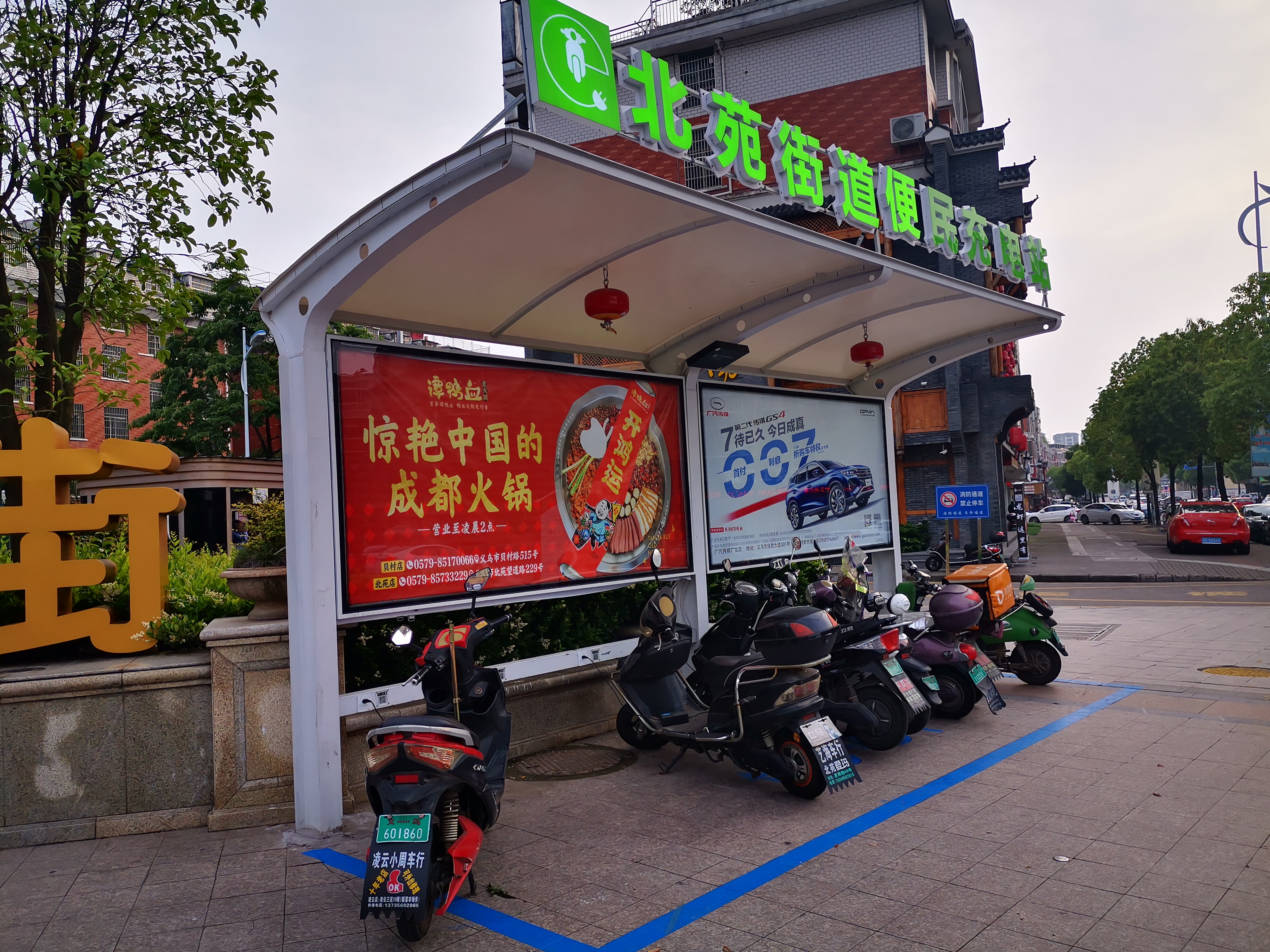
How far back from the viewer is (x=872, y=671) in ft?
20.1

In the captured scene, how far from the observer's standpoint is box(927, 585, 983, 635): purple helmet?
698 centimetres

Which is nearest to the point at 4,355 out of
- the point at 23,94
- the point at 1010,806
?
the point at 23,94

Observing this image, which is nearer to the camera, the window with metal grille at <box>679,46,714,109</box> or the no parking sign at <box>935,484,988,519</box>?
the no parking sign at <box>935,484,988,519</box>

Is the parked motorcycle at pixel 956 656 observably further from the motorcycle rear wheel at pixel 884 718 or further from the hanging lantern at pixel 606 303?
the hanging lantern at pixel 606 303

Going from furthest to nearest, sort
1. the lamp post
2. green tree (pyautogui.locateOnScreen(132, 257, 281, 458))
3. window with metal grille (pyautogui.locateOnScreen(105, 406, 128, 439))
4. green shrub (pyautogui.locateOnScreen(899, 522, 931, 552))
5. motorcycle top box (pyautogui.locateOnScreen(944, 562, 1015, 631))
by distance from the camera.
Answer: window with metal grille (pyautogui.locateOnScreen(105, 406, 128, 439)) → green tree (pyautogui.locateOnScreen(132, 257, 281, 458)) → the lamp post → green shrub (pyautogui.locateOnScreen(899, 522, 931, 552)) → motorcycle top box (pyautogui.locateOnScreen(944, 562, 1015, 631))

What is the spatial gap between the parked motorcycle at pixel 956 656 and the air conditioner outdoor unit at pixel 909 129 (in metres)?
16.7

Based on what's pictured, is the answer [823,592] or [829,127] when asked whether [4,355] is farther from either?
[829,127]

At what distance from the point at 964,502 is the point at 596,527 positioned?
973cm

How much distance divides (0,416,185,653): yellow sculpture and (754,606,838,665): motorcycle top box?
146 inches

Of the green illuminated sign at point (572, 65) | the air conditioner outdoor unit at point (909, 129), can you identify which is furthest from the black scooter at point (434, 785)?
the air conditioner outdoor unit at point (909, 129)

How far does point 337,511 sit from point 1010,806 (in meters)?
4.15

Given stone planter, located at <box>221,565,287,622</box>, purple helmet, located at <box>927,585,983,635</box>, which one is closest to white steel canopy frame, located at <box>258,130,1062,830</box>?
stone planter, located at <box>221,565,287,622</box>

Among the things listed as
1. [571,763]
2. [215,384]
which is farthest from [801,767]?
[215,384]

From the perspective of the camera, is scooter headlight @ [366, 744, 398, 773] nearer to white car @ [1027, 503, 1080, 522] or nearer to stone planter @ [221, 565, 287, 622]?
stone planter @ [221, 565, 287, 622]
